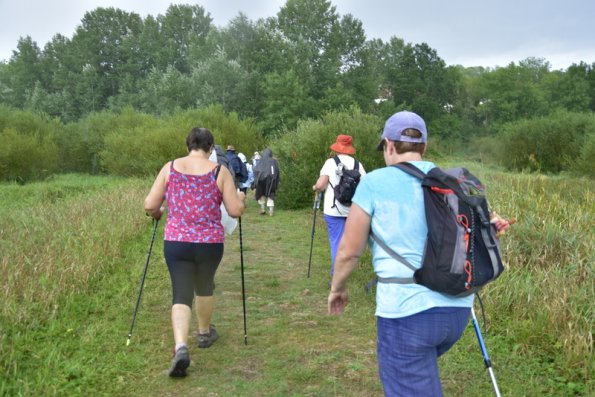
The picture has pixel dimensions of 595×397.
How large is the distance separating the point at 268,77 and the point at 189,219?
4381 cm

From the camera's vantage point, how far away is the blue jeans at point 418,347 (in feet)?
8.19

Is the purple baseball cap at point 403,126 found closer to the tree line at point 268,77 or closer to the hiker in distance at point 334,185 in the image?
the hiker in distance at point 334,185

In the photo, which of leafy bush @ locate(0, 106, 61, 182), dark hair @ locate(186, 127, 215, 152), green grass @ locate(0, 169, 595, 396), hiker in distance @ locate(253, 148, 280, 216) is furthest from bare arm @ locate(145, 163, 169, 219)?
leafy bush @ locate(0, 106, 61, 182)

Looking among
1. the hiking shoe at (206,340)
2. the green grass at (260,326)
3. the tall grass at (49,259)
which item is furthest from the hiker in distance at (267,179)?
the hiking shoe at (206,340)

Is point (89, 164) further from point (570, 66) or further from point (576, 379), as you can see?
point (570, 66)

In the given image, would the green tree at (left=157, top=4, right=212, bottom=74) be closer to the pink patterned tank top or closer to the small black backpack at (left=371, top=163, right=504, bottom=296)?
the pink patterned tank top

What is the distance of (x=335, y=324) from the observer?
587 centimetres

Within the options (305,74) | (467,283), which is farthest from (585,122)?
(467,283)

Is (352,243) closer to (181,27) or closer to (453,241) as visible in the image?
(453,241)

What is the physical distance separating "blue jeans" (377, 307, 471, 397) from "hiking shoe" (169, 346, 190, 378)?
218cm

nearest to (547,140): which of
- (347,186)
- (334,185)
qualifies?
(334,185)

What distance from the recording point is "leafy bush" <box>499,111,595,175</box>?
38562 millimetres

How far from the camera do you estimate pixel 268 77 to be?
46844 millimetres

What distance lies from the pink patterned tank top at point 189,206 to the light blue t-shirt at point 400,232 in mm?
2092
